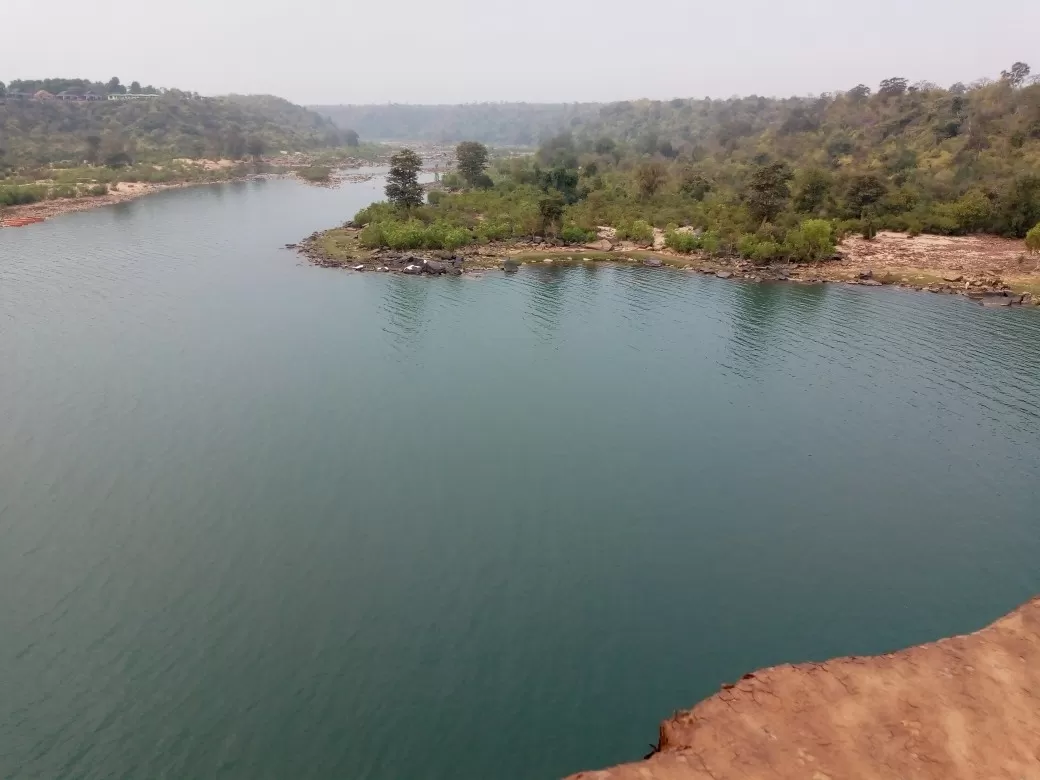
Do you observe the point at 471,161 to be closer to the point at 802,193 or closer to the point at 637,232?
the point at 637,232

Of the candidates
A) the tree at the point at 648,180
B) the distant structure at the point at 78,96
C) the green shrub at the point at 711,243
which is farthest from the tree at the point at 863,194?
the distant structure at the point at 78,96

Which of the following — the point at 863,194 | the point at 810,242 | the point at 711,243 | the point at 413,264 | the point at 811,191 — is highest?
the point at 811,191

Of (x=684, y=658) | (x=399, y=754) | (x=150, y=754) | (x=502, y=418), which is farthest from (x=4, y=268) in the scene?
(x=684, y=658)

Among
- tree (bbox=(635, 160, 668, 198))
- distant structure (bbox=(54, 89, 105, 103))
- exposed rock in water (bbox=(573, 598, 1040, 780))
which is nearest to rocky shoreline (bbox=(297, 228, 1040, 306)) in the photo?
tree (bbox=(635, 160, 668, 198))

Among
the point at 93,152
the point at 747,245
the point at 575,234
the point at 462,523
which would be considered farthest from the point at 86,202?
the point at 462,523

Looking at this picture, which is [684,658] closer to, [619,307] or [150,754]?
[150,754]

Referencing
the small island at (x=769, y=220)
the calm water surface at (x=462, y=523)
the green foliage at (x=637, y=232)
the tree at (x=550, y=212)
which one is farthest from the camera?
the green foliage at (x=637, y=232)

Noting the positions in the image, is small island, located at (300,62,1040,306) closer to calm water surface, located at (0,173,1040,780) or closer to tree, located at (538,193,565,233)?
tree, located at (538,193,565,233)

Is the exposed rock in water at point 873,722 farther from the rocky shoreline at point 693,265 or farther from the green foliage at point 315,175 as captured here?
Result: the green foliage at point 315,175
